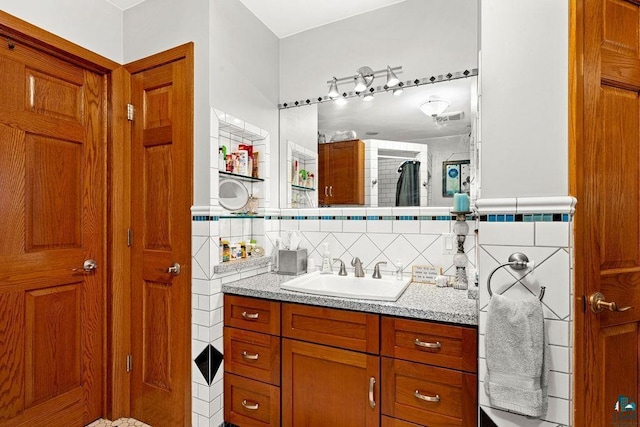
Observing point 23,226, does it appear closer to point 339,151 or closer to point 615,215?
point 339,151

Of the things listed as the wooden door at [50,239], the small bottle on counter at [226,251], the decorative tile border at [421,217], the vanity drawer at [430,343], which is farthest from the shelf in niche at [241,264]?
the vanity drawer at [430,343]

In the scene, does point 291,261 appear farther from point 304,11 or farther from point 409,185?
point 304,11

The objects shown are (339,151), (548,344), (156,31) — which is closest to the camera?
(548,344)

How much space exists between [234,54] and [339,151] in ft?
2.92

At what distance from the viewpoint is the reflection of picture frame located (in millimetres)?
1850

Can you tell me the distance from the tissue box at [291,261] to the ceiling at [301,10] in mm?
1580

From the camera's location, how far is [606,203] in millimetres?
1154

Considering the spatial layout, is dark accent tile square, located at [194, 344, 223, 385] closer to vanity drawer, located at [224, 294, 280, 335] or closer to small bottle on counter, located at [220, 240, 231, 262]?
vanity drawer, located at [224, 294, 280, 335]

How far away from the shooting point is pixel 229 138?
2045 millimetres

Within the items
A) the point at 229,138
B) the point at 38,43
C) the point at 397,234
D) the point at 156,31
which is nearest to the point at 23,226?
the point at 38,43

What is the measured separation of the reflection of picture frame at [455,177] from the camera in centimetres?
185

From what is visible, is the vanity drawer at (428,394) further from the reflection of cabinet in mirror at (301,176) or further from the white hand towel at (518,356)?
the reflection of cabinet in mirror at (301,176)

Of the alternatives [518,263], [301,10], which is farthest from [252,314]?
[301,10]

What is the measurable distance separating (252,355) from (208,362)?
0.83 feet
